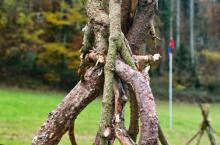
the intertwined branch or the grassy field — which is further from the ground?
the intertwined branch

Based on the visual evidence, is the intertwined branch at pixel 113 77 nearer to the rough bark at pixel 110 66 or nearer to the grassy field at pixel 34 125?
the rough bark at pixel 110 66

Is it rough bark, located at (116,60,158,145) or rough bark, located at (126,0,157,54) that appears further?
rough bark, located at (126,0,157,54)

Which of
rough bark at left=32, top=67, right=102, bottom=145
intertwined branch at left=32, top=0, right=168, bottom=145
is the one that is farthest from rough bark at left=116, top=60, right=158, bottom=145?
rough bark at left=32, top=67, right=102, bottom=145

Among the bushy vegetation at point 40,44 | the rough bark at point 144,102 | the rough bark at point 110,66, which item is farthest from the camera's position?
the bushy vegetation at point 40,44

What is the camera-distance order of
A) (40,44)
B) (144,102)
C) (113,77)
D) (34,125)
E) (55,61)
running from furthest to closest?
(40,44), (55,61), (34,125), (113,77), (144,102)

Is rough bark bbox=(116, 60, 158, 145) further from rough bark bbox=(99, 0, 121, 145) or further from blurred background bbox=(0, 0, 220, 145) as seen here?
blurred background bbox=(0, 0, 220, 145)

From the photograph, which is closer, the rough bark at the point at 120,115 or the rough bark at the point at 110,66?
the rough bark at the point at 120,115

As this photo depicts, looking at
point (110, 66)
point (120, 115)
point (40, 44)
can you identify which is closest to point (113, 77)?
point (110, 66)

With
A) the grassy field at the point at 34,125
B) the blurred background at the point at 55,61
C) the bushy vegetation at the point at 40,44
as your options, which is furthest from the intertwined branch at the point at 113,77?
the bushy vegetation at the point at 40,44

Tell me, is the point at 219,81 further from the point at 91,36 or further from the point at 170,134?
the point at 91,36

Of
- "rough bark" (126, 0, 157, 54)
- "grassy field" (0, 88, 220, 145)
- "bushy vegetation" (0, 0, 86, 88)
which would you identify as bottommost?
"grassy field" (0, 88, 220, 145)

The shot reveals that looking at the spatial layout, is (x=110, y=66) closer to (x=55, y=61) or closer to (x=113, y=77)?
(x=113, y=77)

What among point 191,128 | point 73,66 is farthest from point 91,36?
point 73,66

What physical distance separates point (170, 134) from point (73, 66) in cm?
2250
